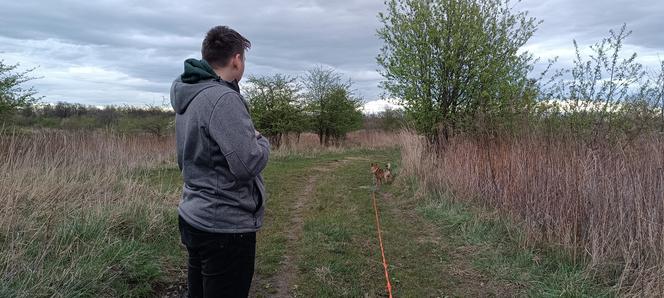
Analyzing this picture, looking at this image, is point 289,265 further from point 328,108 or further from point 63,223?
point 328,108

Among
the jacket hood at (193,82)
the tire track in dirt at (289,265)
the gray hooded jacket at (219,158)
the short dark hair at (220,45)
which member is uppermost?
the short dark hair at (220,45)

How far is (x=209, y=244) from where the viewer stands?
2104 millimetres

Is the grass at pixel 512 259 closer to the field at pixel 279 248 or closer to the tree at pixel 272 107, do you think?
the field at pixel 279 248

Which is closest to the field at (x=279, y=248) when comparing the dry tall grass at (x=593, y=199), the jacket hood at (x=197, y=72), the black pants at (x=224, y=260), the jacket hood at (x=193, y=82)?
the dry tall grass at (x=593, y=199)

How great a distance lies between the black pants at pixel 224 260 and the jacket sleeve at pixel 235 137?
322 mm

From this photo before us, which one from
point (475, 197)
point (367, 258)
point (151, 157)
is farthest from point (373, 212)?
point (151, 157)

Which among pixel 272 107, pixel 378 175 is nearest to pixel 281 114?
pixel 272 107

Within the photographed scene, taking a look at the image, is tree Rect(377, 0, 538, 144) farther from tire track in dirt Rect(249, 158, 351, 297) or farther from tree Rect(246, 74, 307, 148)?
tree Rect(246, 74, 307, 148)

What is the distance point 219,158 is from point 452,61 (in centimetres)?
826

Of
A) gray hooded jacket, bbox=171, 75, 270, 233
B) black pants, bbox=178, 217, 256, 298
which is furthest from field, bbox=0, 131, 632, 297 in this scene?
gray hooded jacket, bbox=171, 75, 270, 233

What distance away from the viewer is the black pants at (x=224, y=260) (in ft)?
6.86

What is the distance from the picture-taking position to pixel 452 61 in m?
9.48

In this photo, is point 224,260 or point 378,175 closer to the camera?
point 224,260

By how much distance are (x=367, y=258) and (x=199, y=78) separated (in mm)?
3248
